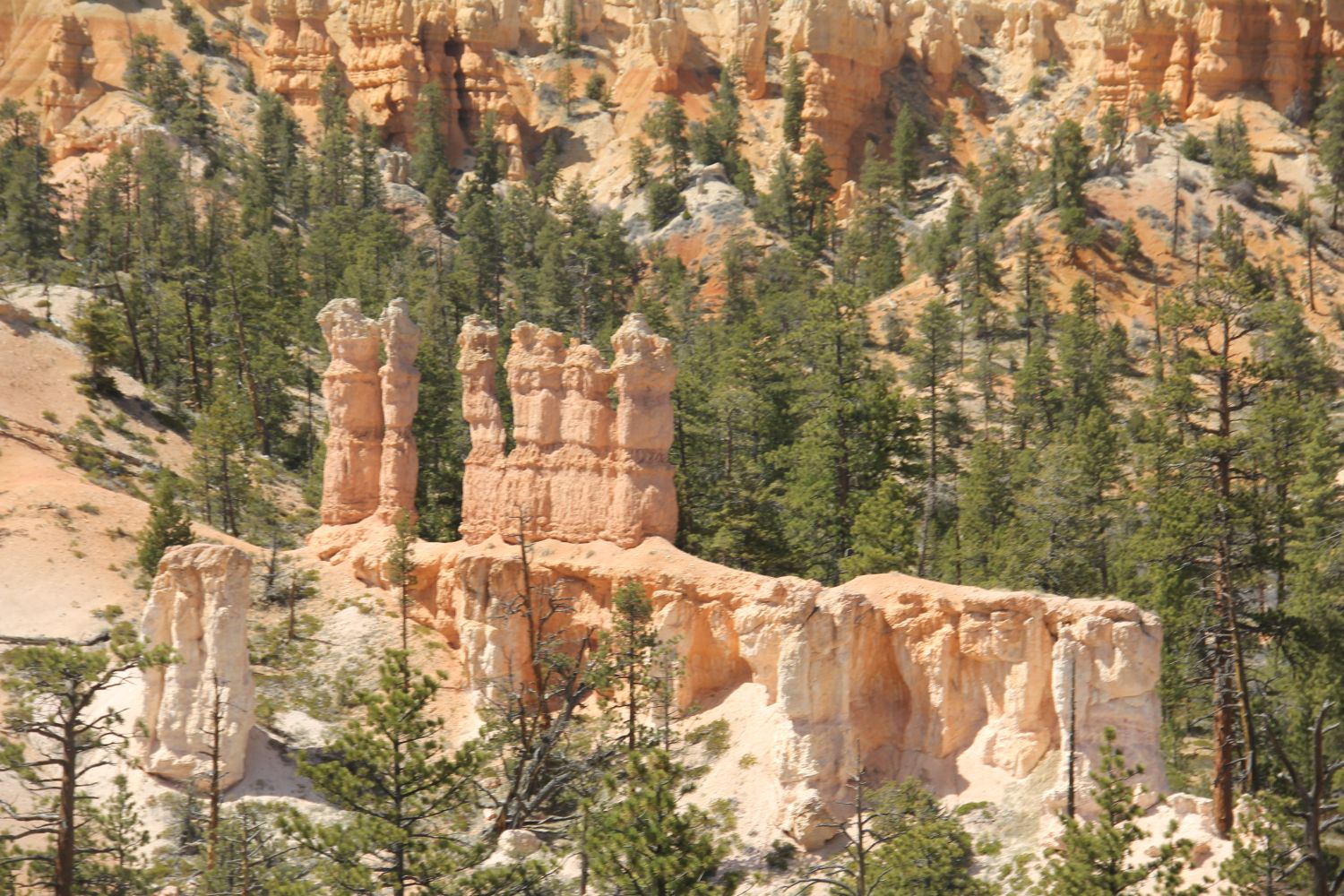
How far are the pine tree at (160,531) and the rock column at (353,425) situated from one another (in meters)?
4.41

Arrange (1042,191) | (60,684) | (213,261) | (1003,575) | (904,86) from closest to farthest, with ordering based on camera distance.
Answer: (60,684) < (1003,575) < (213,261) < (1042,191) < (904,86)

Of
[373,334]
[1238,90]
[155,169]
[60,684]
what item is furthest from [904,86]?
[60,684]

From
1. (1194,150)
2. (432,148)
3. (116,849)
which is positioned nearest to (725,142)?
(432,148)

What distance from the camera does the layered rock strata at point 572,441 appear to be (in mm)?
53250

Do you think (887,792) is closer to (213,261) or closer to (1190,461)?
(1190,461)

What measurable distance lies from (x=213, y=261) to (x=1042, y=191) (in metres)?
44.5

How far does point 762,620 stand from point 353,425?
1683 cm

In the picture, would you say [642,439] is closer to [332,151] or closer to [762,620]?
[762,620]

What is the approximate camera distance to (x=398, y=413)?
2270 inches

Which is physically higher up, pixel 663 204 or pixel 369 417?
pixel 663 204

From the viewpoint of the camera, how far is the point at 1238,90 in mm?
115562

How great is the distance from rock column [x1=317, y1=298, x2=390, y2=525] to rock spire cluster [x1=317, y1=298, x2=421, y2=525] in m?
0.03

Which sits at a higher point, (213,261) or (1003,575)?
(213,261)

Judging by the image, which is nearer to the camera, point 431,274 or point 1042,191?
point 431,274
